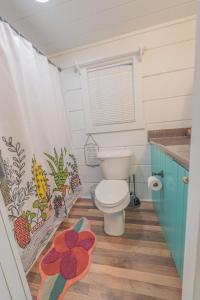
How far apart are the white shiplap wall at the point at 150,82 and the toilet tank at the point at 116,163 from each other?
243 mm

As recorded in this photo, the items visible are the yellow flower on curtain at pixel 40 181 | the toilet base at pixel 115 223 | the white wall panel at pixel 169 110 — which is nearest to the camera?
the yellow flower on curtain at pixel 40 181

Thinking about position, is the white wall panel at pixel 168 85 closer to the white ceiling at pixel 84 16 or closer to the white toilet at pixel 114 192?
the white ceiling at pixel 84 16

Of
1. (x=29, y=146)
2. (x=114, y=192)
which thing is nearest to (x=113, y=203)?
(x=114, y=192)

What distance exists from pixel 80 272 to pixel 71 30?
7.31ft

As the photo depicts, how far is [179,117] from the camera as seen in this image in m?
1.78

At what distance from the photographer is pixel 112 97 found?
193cm

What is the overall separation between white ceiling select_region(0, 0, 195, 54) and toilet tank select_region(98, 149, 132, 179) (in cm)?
133

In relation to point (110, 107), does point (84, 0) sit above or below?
above

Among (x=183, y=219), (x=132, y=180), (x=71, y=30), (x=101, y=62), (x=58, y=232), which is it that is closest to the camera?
(x=183, y=219)

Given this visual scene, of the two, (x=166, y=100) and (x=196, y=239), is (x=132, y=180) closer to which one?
(x=166, y=100)

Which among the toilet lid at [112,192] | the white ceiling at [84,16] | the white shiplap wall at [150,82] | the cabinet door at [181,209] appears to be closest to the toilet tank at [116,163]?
the toilet lid at [112,192]

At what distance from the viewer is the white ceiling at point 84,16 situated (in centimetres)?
124

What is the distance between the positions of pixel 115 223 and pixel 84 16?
1980mm

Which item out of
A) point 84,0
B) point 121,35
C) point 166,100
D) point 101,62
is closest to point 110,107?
point 101,62
